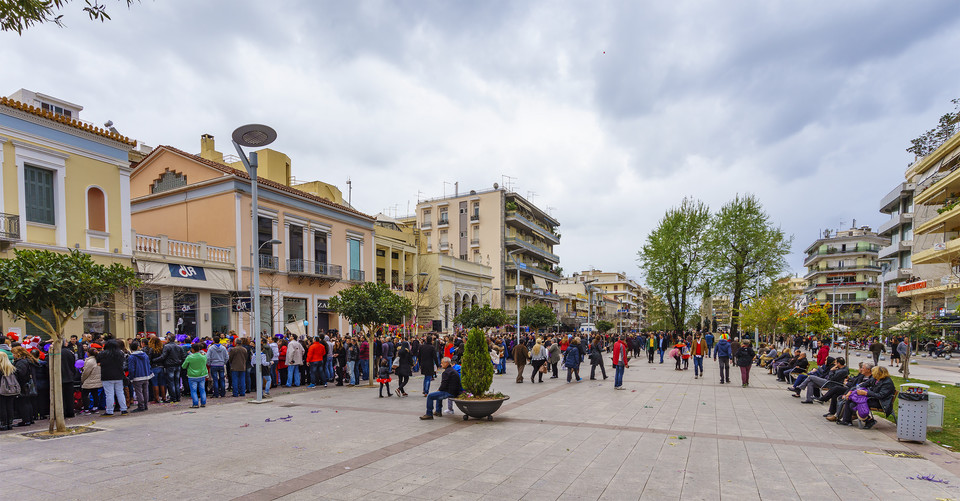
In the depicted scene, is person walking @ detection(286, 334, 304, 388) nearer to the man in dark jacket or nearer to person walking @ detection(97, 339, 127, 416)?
the man in dark jacket

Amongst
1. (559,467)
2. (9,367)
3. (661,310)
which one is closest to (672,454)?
(559,467)

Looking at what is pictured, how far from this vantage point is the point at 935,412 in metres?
9.29

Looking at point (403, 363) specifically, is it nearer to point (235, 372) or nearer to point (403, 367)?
point (403, 367)

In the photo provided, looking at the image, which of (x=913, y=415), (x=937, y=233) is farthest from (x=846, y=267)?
(x=913, y=415)

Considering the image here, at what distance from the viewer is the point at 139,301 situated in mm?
20438

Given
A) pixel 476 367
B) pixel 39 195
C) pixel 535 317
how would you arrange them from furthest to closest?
pixel 535 317 < pixel 39 195 < pixel 476 367

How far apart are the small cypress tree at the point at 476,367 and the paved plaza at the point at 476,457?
70cm

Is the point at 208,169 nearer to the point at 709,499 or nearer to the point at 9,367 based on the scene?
the point at 9,367

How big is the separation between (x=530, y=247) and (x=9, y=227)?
4973 cm

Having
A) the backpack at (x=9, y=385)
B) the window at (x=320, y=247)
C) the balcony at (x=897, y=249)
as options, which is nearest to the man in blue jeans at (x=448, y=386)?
the backpack at (x=9, y=385)

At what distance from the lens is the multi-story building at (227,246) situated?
22047 millimetres

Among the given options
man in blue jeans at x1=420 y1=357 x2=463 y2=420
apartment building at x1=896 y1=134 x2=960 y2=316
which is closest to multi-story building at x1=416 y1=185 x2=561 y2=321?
apartment building at x1=896 y1=134 x2=960 y2=316

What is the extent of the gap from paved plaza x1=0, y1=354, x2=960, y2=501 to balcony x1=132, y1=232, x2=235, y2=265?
11.7 m

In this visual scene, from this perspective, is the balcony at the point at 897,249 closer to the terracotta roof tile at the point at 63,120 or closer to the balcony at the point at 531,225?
the balcony at the point at 531,225
